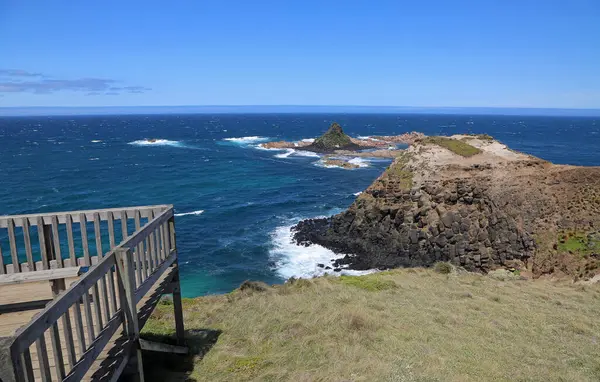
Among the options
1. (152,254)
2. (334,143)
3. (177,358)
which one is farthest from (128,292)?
(334,143)

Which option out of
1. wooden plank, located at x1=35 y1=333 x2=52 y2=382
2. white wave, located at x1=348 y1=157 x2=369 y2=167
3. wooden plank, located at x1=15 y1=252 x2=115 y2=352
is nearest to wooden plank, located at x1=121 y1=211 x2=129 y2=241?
wooden plank, located at x1=15 y1=252 x2=115 y2=352

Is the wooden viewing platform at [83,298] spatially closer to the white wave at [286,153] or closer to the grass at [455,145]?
the grass at [455,145]

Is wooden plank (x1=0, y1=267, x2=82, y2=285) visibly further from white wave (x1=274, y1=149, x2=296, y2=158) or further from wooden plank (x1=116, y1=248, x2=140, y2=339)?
white wave (x1=274, y1=149, x2=296, y2=158)

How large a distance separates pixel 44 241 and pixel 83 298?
274 centimetres

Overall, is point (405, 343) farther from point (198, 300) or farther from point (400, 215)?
point (400, 215)

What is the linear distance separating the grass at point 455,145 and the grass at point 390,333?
21.0m

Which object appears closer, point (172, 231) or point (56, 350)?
point (56, 350)

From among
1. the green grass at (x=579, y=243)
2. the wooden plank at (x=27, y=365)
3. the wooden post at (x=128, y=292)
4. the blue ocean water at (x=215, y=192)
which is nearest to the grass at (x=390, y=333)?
the wooden post at (x=128, y=292)

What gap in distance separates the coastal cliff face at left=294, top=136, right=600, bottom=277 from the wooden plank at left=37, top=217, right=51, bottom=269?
72.4 ft

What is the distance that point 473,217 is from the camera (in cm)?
2661

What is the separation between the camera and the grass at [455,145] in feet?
112

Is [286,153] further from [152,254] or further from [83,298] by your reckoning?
[83,298]

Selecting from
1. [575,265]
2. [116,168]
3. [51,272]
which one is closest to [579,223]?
[575,265]

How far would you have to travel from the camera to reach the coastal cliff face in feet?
76.8
